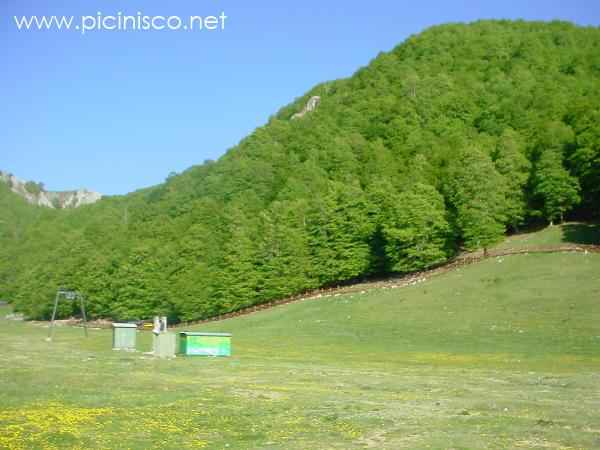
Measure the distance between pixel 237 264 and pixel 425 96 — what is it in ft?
265

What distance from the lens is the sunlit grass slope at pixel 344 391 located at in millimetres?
14633

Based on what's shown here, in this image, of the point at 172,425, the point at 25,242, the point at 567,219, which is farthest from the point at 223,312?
the point at 25,242

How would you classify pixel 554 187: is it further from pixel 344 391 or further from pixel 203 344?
pixel 344 391

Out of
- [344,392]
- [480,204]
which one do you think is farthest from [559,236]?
[344,392]

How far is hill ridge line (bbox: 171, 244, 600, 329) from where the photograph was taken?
7006 cm

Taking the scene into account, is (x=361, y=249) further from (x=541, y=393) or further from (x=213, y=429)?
(x=213, y=429)

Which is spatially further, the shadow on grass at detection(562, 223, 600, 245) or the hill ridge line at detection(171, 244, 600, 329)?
the shadow on grass at detection(562, 223, 600, 245)

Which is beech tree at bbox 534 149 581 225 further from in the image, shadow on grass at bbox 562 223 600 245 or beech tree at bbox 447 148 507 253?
beech tree at bbox 447 148 507 253

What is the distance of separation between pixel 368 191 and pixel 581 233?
29018 mm

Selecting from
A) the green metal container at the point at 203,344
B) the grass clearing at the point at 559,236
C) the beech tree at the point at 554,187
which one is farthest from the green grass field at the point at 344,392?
the beech tree at the point at 554,187

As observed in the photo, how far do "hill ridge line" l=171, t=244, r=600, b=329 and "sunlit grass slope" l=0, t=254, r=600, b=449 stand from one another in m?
16.4

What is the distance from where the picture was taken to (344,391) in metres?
22.7

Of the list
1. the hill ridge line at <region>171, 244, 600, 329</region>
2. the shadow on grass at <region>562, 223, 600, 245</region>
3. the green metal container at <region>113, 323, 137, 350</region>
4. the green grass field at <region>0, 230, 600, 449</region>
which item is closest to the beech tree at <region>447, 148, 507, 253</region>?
the hill ridge line at <region>171, 244, 600, 329</region>

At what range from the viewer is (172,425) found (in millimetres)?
15336
